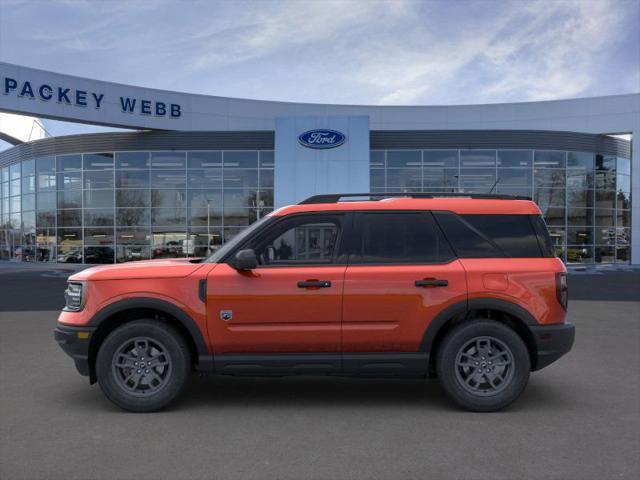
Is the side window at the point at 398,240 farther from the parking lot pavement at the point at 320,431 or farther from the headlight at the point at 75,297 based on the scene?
the headlight at the point at 75,297

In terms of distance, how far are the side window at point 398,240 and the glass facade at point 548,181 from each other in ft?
69.4

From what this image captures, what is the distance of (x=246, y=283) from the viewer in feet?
15.4

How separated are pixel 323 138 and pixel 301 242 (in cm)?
1839

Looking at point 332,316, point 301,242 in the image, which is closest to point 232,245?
point 301,242

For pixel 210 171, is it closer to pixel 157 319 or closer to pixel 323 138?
pixel 323 138

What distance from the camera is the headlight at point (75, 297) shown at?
4816 mm

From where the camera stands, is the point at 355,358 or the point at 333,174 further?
the point at 333,174

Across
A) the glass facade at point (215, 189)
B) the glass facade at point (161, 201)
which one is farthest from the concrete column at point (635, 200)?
the glass facade at point (161, 201)

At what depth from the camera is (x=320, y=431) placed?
424 cm

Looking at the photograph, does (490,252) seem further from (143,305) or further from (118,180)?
(118,180)

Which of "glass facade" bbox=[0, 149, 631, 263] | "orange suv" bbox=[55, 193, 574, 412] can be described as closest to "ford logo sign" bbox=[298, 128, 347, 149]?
"glass facade" bbox=[0, 149, 631, 263]

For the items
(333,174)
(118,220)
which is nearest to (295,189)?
(333,174)

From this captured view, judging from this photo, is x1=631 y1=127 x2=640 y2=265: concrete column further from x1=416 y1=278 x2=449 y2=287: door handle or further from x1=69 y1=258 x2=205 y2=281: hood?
x1=69 y1=258 x2=205 y2=281: hood

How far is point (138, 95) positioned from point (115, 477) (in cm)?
2554
